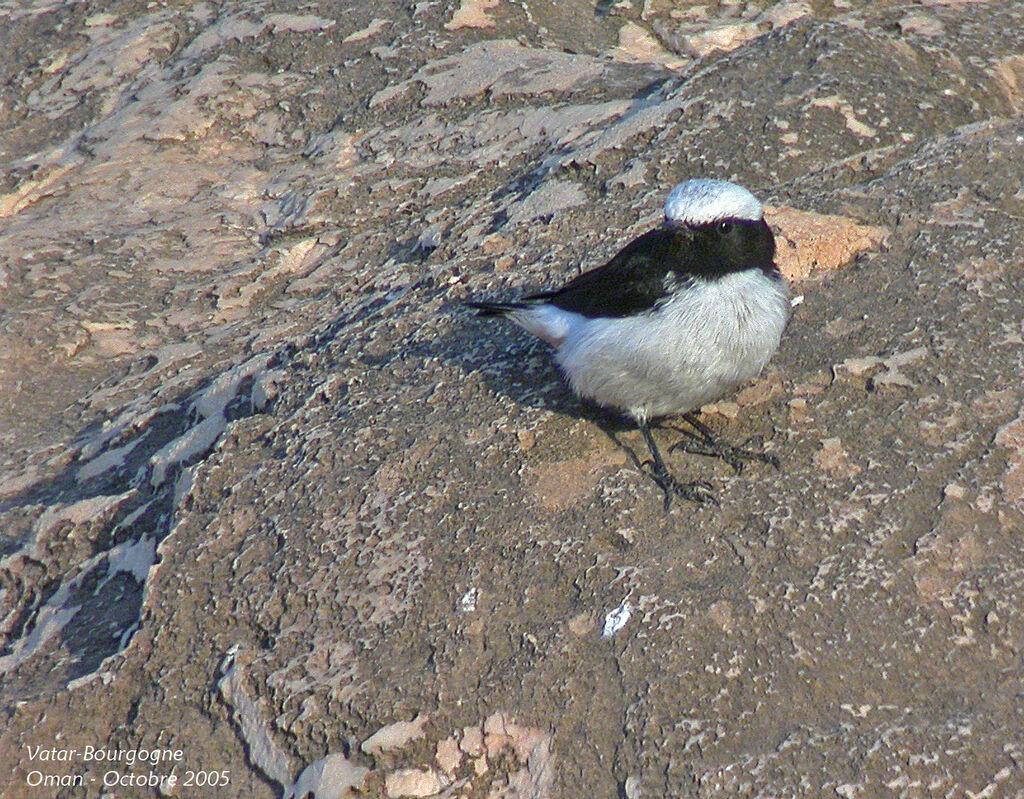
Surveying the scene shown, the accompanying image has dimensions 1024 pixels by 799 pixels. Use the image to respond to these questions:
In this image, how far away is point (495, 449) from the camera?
3750 mm

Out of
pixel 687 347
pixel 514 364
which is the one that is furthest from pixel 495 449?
pixel 687 347

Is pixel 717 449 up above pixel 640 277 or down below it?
below

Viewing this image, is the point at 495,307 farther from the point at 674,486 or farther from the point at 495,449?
the point at 674,486

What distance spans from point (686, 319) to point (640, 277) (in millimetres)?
234

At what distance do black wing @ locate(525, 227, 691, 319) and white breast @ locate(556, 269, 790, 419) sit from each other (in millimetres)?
46

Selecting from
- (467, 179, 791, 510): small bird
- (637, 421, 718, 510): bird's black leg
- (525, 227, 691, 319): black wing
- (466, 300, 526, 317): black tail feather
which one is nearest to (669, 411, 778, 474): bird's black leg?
(467, 179, 791, 510): small bird

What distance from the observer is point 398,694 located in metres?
3.02

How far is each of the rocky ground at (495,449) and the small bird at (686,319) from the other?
171mm

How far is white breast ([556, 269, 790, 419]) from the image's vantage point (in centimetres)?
358

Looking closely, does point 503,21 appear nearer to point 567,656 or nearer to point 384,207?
point 384,207

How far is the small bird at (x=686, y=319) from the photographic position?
3.59 m

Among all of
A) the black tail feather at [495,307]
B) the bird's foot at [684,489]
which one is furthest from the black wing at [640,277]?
the bird's foot at [684,489]

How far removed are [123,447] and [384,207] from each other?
2029 mm

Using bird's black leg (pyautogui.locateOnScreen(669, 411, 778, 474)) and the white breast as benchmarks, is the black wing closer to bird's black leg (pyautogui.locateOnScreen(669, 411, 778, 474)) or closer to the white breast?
the white breast
